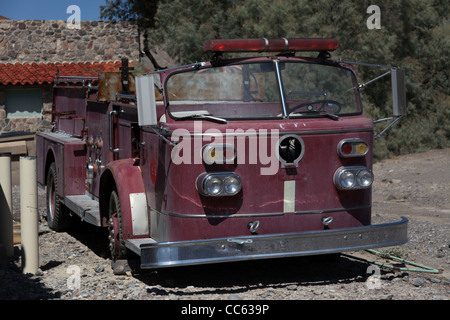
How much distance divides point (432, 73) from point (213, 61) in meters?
15.8

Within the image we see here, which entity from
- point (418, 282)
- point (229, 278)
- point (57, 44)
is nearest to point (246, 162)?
point (229, 278)

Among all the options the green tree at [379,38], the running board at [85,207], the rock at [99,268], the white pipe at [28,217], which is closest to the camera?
the white pipe at [28,217]

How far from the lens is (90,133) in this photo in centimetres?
849

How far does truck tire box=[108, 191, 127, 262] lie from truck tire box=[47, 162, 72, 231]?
228cm

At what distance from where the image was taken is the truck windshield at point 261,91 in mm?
6359

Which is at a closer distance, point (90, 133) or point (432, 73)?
point (90, 133)

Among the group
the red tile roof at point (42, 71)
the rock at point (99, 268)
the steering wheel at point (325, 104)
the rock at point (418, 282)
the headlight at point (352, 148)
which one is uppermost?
the red tile roof at point (42, 71)

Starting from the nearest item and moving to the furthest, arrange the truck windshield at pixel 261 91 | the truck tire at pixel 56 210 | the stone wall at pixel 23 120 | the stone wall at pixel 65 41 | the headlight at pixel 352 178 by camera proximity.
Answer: the headlight at pixel 352 178, the truck windshield at pixel 261 91, the truck tire at pixel 56 210, the stone wall at pixel 23 120, the stone wall at pixel 65 41

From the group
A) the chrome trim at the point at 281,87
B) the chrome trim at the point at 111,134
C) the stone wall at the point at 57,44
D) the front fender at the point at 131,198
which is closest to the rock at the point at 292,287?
the front fender at the point at 131,198

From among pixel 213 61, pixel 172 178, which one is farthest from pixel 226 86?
pixel 172 178

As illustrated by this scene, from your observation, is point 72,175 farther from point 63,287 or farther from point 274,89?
point 274,89

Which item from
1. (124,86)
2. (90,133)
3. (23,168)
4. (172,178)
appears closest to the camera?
(172,178)

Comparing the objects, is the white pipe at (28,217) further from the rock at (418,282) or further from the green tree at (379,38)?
the green tree at (379,38)

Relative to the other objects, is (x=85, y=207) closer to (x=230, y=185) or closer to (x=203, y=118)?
(x=203, y=118)
